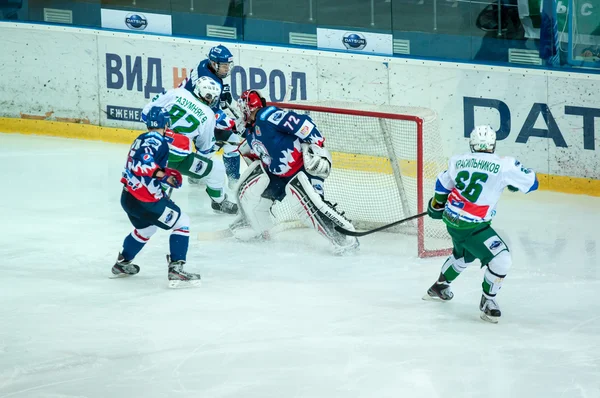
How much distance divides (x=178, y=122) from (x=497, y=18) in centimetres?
269

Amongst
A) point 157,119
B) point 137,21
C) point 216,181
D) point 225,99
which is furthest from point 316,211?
point 137,21

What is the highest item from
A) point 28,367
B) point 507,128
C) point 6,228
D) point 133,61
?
point 133,61

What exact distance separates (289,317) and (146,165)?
1074 millimetres

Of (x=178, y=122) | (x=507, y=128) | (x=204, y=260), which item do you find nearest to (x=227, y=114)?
(x=178, y=122)

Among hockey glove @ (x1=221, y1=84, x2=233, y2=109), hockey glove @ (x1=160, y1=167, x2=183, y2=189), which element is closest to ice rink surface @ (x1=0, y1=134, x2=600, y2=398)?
hockey glove @ (x1=160, y1=167, x2=183, y2=189)

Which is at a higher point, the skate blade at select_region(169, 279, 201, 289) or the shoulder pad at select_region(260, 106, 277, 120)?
the shoulder pad at select_region(260, 106, 277, 120)

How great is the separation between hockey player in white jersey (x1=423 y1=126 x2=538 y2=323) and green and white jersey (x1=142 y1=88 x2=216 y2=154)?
2.25 meters

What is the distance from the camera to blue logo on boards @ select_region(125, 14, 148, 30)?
980 centimetres

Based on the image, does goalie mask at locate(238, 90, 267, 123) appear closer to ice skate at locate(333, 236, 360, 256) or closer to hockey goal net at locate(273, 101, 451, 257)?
hockey goal net at locate(273, 101, 451, 257)

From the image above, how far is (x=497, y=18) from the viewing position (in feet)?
27.4

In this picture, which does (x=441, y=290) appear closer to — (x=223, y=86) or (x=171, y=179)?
(x=171, y=179)

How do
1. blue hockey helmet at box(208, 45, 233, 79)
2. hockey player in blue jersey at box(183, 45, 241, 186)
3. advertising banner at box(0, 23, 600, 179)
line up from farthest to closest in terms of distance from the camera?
advertising banner at box(0, 23, 600, 179), blue hockey helmet at box(208, 45, 233, 79), hockey player in blue jersey at box(183, 45, 241, 186)

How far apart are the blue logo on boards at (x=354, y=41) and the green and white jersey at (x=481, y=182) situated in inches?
146

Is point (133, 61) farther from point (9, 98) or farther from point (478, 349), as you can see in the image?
point (478, 349)
